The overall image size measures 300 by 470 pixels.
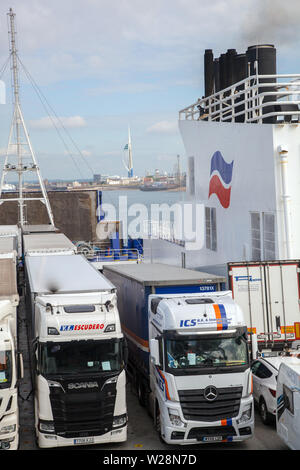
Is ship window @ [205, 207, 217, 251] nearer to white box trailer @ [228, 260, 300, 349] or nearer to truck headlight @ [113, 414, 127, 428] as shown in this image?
white box trailer @ [228, 260, 300, 349]

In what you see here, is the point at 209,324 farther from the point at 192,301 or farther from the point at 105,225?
the point at 105,225

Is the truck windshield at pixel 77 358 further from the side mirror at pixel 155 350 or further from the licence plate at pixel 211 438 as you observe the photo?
the licence plate at pixel 211 438

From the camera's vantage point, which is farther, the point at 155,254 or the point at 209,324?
the point at 155,254

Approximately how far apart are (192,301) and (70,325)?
8.06 feet

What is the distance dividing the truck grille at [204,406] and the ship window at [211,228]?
10867 mm

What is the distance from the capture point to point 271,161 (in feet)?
54.0

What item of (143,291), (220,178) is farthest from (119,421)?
(220,178)

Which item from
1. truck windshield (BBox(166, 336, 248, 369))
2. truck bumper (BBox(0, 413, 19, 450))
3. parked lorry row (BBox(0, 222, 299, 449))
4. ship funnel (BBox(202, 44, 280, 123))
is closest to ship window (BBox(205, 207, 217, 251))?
ship funnel (BBox(202, 44, 280, 123))

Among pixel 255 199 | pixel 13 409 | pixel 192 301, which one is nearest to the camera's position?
pixel 13 409

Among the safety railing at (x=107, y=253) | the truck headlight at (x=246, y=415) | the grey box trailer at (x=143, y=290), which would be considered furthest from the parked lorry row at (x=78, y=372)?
the safety railing at (x=107, y=253)

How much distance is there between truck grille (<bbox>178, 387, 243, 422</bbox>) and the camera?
36.7ft

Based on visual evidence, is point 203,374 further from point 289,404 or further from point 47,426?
point 47,426
